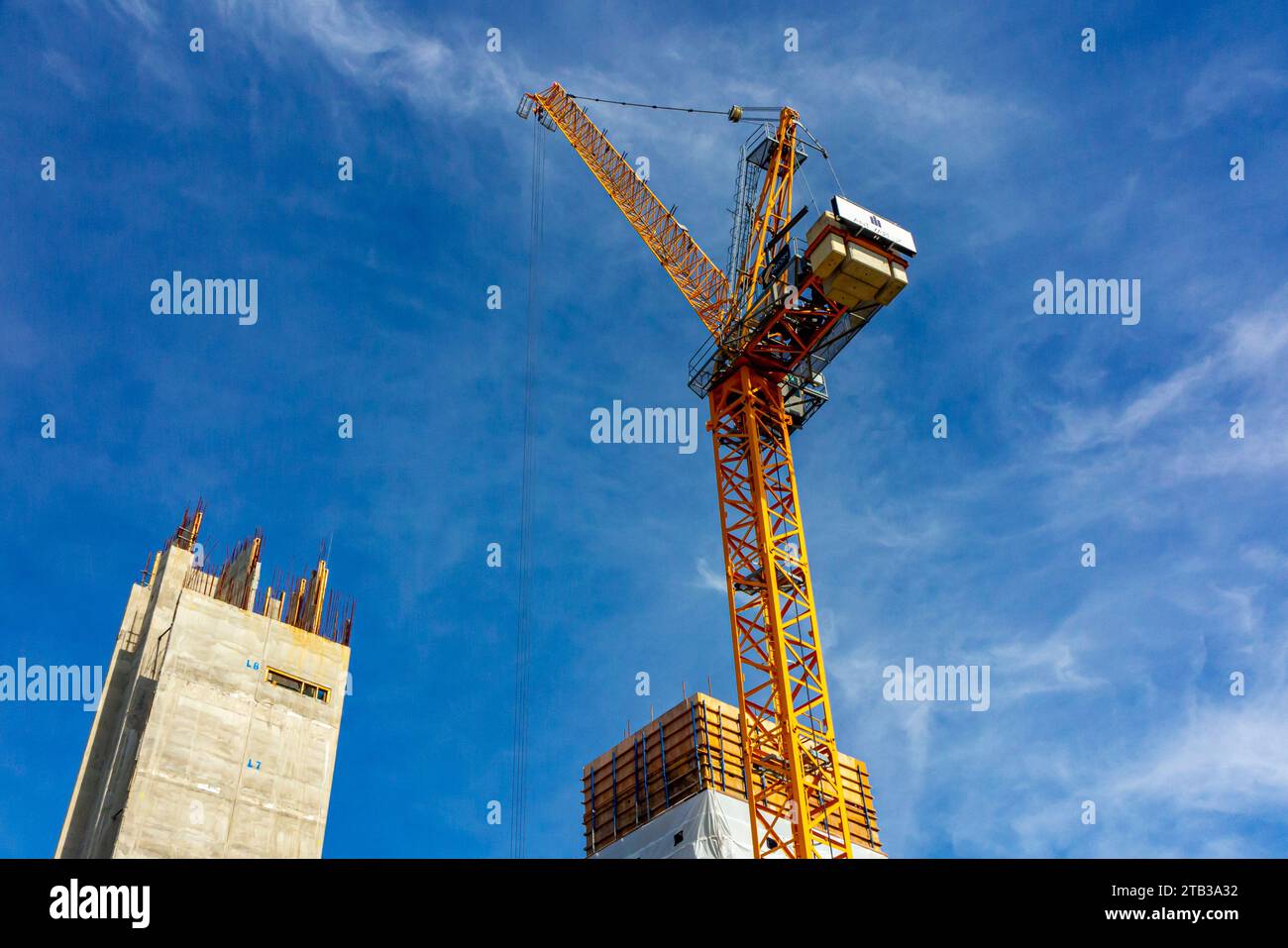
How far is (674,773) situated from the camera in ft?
131

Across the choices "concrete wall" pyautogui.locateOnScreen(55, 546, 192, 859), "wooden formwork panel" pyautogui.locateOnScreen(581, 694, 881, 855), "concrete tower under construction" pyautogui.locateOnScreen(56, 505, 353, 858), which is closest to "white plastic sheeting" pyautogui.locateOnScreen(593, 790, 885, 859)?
"wooden formwork panel" pyautogui.locateOnScreen(581, 694, 881, 855)

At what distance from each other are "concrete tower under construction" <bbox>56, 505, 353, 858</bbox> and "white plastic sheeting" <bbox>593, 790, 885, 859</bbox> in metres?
12.1

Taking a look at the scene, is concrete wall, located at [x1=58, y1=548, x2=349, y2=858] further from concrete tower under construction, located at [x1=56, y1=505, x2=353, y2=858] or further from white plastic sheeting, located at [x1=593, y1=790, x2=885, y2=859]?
white plastic sheeting, located at [x1=593, y1=790, x2=885, y2=859]

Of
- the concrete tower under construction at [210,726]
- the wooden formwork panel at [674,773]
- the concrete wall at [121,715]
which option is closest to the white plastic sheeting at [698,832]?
the wooden formwork panel at [674,773]

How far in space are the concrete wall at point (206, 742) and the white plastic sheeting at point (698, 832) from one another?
1215 centimetres

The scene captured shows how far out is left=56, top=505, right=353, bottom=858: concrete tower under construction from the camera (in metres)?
27.3

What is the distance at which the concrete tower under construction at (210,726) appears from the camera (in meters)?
27.3

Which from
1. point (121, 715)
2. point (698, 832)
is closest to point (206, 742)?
point (121, 715)

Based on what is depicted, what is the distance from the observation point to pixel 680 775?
39469 millimetres

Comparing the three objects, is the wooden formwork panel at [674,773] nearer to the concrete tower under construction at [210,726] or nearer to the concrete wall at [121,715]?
the concrete tower under construction at [210,726]
